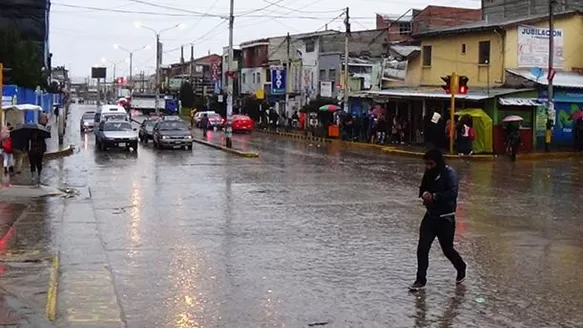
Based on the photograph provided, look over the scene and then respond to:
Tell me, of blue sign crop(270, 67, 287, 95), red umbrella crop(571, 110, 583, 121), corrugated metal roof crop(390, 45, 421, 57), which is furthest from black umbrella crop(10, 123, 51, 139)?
blue sign crop(270, 67, 287, 95)

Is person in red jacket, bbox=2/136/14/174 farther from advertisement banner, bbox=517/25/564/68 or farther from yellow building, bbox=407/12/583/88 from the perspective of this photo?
advertisement banner, bbox=517/25/564/68

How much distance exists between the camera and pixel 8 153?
23.9 m

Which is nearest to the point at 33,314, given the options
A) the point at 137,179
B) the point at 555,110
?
the point at 137,179

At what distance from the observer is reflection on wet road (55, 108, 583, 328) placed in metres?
8.92

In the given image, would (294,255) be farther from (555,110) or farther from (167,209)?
(555,110)

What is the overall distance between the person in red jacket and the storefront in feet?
84.1

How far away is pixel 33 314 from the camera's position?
828 cm

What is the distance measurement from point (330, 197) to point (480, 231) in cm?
568

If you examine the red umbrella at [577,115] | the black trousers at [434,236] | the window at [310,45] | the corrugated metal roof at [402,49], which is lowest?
the black trousers at [434,236]

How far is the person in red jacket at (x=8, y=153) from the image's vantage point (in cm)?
2337

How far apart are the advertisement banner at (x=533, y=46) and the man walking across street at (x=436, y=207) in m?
31.5

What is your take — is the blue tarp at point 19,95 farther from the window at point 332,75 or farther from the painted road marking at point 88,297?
the painted road marking at point 88,297

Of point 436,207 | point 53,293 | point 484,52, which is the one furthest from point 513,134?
point 53,293

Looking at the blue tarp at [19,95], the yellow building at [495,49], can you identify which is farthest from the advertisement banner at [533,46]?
the blue tarp at [19,95]
